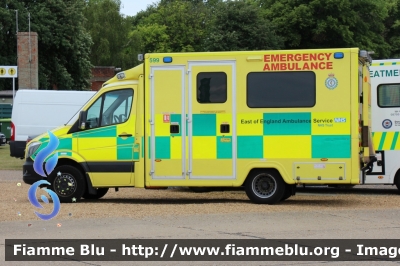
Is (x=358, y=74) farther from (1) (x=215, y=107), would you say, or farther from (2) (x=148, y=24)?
(2) (x=148, y=24)

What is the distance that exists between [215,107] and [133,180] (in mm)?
2106

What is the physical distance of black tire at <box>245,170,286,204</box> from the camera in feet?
47.5

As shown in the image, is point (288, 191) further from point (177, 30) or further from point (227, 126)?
point (177, 30)

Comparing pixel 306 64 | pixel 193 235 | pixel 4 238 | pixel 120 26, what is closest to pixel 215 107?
pixel 306 64

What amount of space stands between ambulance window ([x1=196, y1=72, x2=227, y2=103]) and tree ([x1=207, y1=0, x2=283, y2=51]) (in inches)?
1624

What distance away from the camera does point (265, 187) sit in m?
14.6

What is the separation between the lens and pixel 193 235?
35.2 ft

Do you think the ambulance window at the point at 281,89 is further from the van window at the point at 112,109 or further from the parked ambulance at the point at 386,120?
the parked ambulance at the point at 386,120

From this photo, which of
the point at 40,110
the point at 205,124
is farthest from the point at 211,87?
the point at 40,110

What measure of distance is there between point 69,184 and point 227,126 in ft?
10.7

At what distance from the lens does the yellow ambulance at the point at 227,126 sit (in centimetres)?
1416

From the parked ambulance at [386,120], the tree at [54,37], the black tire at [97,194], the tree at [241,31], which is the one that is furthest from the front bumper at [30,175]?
the tree at [241,31]

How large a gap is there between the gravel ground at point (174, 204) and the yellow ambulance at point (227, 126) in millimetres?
457

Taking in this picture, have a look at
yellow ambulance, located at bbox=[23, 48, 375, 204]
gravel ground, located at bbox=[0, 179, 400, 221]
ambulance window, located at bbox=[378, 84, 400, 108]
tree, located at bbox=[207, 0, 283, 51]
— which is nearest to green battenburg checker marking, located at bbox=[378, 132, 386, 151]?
ambulance window, located at bbox=[378, 84, 400, 108]
